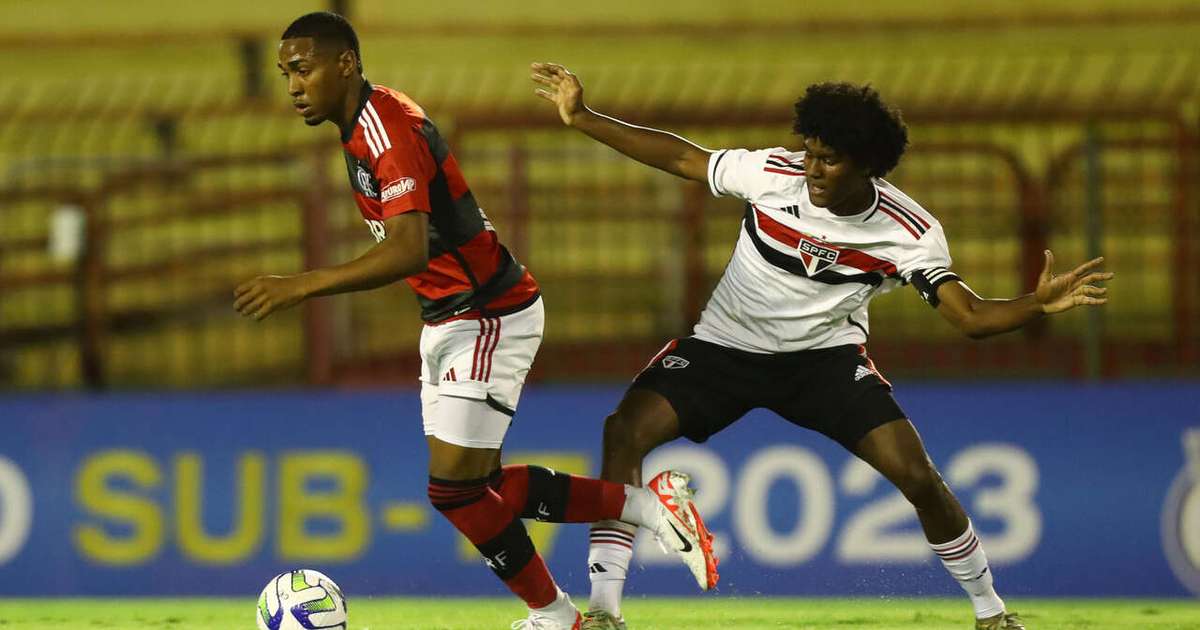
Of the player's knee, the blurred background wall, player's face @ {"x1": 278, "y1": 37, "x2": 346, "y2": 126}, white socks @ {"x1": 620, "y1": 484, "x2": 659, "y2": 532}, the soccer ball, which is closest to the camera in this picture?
player's face @ {"x1": 278, "y1": 37, "x2": 346, "y2": 126}

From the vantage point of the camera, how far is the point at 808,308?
6676mm

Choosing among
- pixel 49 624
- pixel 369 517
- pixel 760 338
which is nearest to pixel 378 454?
pixel 369 517

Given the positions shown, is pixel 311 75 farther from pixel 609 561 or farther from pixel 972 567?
pixel 972 567

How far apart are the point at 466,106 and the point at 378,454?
12.1ft

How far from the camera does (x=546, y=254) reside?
1012 cm

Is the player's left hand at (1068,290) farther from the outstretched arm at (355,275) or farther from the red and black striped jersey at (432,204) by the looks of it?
the outstretched arm at (355,275)

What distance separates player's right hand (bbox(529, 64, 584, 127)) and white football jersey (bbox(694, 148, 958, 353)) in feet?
1.80

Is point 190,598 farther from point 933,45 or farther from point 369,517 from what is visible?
point 933,45

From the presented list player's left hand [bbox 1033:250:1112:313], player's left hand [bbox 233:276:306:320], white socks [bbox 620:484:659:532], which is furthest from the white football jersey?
player's left hand [bbox 233:276:306:320]

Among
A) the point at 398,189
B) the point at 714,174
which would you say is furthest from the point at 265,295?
the point at 714,174

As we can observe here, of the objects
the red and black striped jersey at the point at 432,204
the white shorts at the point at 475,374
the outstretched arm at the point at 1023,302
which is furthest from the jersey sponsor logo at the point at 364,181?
the outstretched arm at the point at 1023,302

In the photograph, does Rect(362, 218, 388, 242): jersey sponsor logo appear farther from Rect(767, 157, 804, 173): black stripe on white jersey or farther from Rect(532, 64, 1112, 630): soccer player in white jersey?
Rect(767, 157, 804, 173): black stripe on white jersey

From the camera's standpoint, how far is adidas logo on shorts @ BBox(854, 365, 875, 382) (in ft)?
21.7

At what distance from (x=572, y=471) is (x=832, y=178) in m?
3.20
